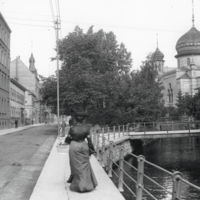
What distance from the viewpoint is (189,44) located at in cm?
7300

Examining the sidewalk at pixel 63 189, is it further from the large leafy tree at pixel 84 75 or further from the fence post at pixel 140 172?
the large leafy tree at pixel 84 75

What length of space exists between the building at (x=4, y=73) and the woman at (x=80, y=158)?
139ft

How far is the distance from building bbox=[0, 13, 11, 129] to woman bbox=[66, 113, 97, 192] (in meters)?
42.4

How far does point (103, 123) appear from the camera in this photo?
3681 cm

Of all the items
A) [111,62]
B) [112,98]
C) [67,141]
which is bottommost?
[67,141]

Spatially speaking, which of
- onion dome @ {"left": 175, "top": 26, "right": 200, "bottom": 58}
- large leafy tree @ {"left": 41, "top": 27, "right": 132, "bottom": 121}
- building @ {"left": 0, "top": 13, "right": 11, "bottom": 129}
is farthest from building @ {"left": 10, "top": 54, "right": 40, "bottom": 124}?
large leafy tree @ {"left": 41, "top": 27, "right": 132, "bottom": 121}

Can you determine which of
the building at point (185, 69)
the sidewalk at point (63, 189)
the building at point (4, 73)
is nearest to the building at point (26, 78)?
the building at point (4, 73)

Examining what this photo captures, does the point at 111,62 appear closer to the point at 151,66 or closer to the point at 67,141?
the point at 151,66

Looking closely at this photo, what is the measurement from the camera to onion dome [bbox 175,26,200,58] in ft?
239

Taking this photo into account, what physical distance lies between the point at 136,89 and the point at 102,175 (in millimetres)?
28817

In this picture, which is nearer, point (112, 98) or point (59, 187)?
point (59, 187)

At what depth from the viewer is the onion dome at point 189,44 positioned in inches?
2869

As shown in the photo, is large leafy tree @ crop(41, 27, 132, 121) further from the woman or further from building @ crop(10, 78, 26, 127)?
building @ crop(10, 78, 26, 127)

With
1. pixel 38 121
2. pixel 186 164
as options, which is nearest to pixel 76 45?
pixel 186 164
